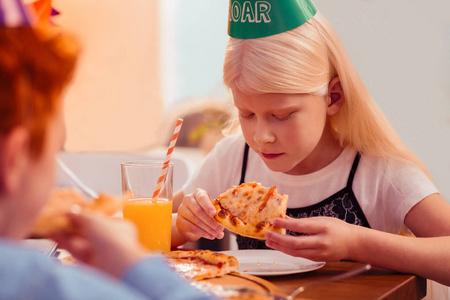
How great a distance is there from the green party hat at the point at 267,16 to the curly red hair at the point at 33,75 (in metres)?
0.86

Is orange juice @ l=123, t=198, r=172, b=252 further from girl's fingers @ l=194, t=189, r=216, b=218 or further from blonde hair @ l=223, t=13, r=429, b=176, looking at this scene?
blonde hair @ l=223, t=13, r=429, b=176

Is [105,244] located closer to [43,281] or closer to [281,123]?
[43,281]

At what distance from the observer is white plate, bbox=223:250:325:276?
111 centimetres

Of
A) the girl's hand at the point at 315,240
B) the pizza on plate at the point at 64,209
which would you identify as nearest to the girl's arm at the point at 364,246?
the girl's hand at the point at 315,240

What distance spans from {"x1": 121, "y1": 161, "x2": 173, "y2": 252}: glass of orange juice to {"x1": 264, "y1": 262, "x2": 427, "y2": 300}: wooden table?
1.03 feet

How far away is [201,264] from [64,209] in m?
0.39

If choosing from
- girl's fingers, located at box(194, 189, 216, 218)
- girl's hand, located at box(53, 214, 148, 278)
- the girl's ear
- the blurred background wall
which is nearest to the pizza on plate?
girl's hand, located at box(53, 214, 148, 278)

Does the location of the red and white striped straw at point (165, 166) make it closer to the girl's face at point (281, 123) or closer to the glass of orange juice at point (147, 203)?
the glass of orange juice at point (147, 203)

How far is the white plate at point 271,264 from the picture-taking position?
1.11 metres

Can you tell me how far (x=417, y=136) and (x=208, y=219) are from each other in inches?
77.1

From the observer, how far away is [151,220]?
1.26 meters

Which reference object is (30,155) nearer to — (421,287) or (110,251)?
(110,251)

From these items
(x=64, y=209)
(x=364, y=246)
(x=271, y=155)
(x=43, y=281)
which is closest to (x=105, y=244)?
(x=43, y=281)

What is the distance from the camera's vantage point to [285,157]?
4.69 ft
